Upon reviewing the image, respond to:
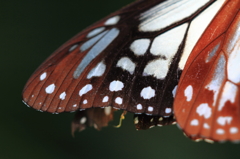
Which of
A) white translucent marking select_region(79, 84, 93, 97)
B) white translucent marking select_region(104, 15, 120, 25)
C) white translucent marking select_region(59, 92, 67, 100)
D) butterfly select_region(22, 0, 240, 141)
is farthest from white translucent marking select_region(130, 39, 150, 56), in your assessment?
white translucent marking select_region(59, 92, 67, 100)

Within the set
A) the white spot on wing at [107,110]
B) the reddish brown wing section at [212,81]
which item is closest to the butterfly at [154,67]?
the reddish brown wing section at [212,81]

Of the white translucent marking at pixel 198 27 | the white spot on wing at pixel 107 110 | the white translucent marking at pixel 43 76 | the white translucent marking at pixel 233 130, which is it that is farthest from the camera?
the white spot on wing at pixel 107 110

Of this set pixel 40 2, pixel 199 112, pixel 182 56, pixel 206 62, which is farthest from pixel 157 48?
pixel 40 2

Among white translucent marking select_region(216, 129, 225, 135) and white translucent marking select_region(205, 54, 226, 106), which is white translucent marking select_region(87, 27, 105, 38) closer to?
white translucent marking select_region(205, 54, 226, 106)

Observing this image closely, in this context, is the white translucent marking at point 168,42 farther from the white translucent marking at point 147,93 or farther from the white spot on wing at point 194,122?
the white spot on wing at point 194,122

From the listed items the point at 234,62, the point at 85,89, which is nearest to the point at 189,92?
the point at 234,62
